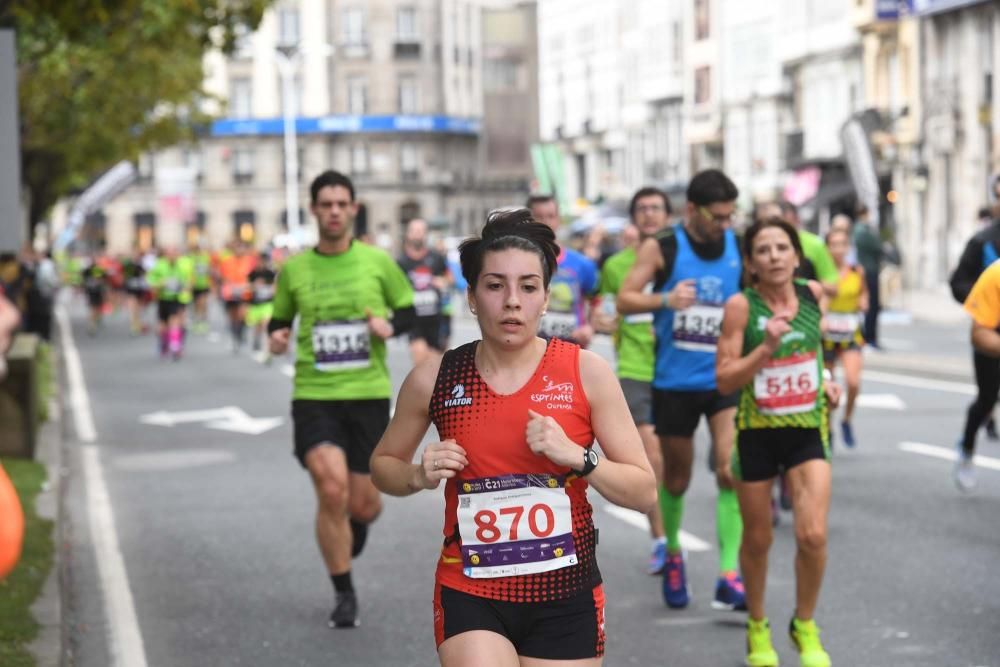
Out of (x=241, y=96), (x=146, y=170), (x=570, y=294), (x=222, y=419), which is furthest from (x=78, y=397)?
(x=146, y=170)

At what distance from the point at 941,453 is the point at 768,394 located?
7.26 m

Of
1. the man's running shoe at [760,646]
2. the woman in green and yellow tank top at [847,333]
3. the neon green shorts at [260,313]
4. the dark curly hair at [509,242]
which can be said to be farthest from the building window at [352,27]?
the dark curly hair at [509,242]

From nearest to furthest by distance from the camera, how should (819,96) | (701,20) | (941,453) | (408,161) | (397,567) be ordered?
1. (397,567)
2. (941,453)
3. (819,96)
4. (701,20)
5. (408,161)

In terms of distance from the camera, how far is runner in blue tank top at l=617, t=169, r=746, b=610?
8.78 meters

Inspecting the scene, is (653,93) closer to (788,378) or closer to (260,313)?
(260,313)

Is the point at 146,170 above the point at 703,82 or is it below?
below

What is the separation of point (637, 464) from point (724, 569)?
3.82 m

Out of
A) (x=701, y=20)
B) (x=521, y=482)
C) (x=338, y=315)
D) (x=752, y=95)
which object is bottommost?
(x=521, y=482)

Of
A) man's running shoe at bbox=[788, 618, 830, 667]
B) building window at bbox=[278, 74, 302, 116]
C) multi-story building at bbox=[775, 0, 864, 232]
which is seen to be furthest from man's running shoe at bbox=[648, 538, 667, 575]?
building window at bbox=[278, 74, 302, 116]

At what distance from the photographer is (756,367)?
7.23 meters

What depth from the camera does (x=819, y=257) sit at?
1057cm

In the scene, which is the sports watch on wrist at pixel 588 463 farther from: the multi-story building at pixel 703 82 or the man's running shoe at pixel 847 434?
the multi-story building at pixel 703 82

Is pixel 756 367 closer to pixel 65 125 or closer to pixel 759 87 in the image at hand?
pixel 65 125

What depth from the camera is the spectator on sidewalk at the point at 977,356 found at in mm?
10609
